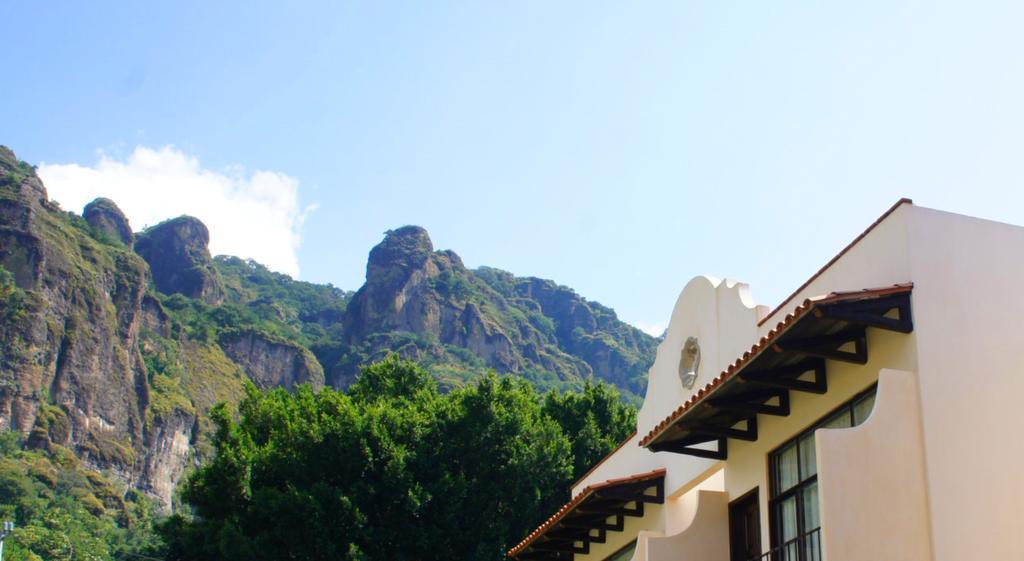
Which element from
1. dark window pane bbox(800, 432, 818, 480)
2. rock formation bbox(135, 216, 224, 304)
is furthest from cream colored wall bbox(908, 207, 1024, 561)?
rock formation bbox(135, 216, 224, 304)

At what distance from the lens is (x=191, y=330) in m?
140

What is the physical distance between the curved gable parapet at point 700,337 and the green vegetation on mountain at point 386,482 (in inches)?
373

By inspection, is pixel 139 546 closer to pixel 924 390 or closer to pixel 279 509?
pixel 279 509

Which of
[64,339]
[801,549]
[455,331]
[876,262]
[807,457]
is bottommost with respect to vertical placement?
[801,549]

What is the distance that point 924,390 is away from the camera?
33.2 ft

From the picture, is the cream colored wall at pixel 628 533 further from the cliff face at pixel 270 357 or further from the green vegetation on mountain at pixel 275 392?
the cliff face at pixel 270 357

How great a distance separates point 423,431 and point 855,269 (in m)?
16.9

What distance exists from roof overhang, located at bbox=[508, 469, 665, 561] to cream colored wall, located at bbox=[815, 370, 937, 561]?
6497 millimetres

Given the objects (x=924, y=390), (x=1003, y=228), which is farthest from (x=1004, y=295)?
(x=924, y=390)

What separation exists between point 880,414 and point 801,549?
1887 mm

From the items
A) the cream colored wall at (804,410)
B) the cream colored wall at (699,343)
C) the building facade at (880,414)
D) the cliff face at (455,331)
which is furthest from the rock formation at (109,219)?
the building facade at (880,414)

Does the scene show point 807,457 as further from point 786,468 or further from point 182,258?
point 182,258

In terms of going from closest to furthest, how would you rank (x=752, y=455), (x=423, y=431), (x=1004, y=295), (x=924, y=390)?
(x=924, y=390), (x=1004, y=295), (x=752, y=455), (x=423, y=431)

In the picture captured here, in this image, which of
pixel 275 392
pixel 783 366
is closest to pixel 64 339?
pixel 275 392
